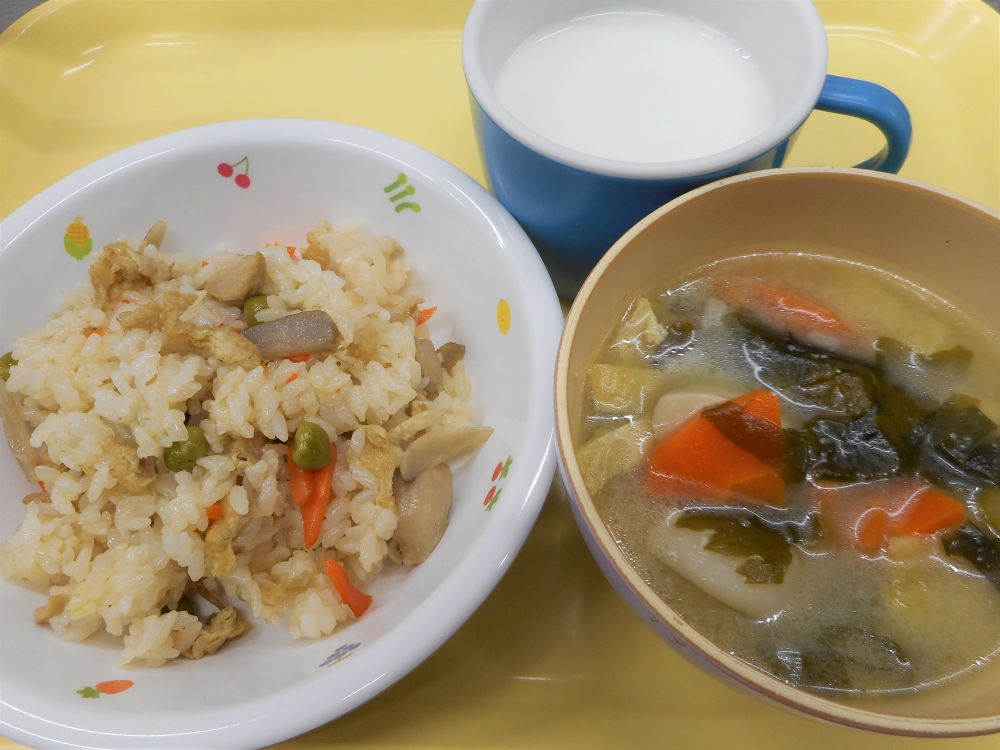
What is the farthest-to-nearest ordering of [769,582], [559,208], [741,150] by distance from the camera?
[559,208], [741,150], [769,582]

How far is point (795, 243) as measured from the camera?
122cm

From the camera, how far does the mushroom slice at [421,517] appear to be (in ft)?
4.13

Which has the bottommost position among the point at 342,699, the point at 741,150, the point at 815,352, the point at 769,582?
the point at 342,699

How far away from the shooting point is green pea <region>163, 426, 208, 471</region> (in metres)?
1.25

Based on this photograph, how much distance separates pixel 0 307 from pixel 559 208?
44.4 inches

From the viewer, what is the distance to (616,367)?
113 cm

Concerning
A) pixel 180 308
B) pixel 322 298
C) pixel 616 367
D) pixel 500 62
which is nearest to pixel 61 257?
pixel 180 308

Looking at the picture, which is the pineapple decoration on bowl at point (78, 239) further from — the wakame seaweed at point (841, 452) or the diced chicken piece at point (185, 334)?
the wakame seaweed at point (841, 452)

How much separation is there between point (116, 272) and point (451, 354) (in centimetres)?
69

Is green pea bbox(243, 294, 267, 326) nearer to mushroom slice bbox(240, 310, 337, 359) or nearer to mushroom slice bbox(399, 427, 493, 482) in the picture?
mushroom slice bbox(240, 310, 337, 359)

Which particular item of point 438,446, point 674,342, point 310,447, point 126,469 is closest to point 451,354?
point 438,446

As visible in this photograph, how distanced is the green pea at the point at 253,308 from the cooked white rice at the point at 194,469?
0.02 m

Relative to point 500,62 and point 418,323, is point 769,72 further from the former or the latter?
point 418,323

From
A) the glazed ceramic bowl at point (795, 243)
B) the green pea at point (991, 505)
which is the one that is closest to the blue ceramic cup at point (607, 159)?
the glazed ceramic bowl at point (795, 243)
